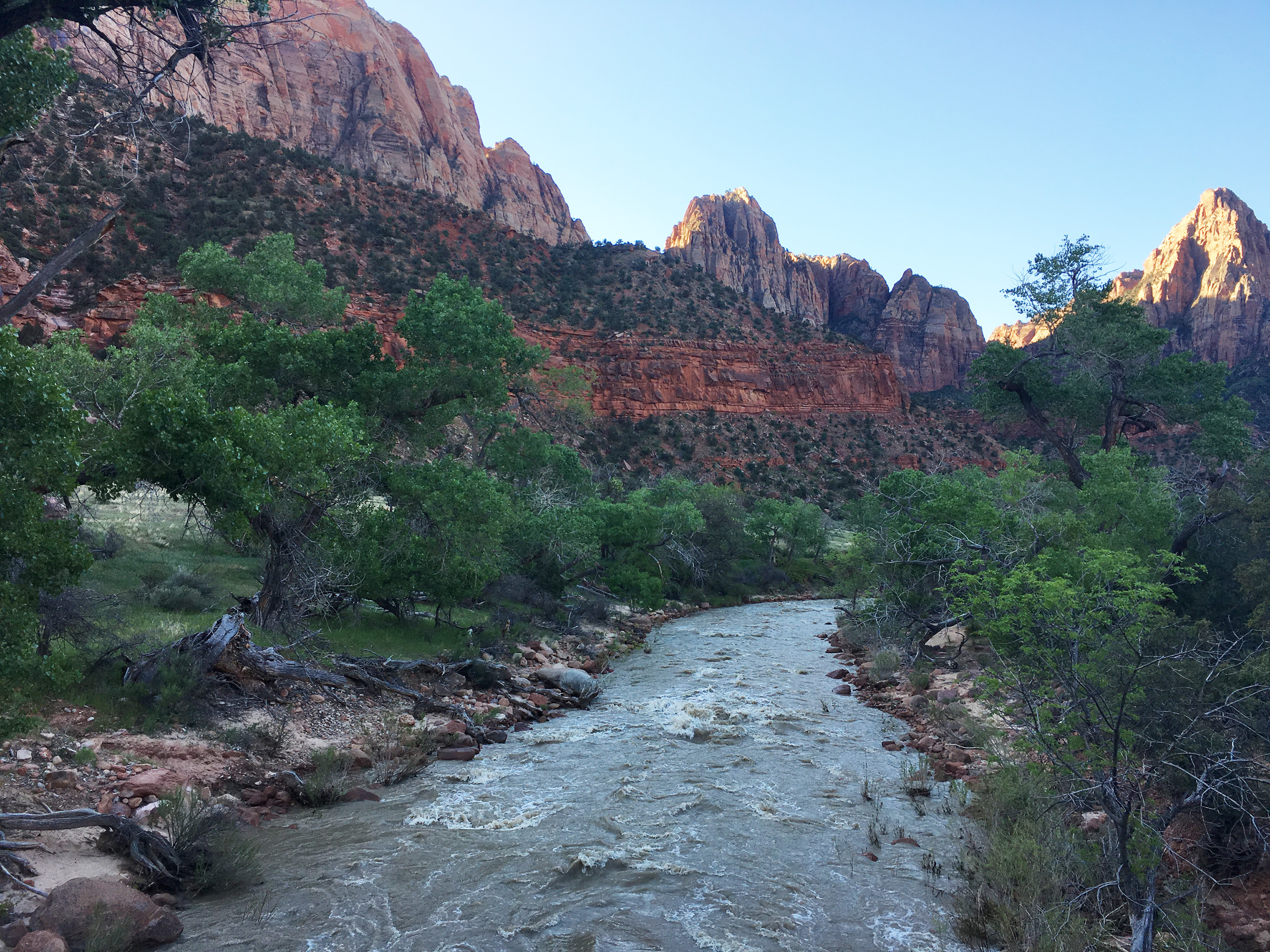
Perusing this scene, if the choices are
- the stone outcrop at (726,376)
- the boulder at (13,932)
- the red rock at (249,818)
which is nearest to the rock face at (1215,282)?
the stone outcrop at (726,376)

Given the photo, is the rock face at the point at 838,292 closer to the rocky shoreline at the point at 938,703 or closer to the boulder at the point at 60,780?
the rocky shoreline at the point at 938,703

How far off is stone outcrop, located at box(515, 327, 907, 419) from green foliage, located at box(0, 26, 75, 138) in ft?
170

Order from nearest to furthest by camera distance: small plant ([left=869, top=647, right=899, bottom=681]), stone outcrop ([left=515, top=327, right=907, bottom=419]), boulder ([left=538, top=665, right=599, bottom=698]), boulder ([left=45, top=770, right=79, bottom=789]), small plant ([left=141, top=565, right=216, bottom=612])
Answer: boulder ([left=45, top=770, right=79, bottom=789])
small plant ([left=141, top=565, right=216, bottom=612])
boulder ([left=538, top=665, right=599, bottom=698])
small plant ([left=869, top=647, right=899, bottom=681])
stone outcrop ([left=515, top=327, right=907, bottom=419])

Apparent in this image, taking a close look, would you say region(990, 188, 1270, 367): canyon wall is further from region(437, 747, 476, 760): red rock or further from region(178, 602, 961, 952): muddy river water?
region(437, 747, 476, 760): red rock

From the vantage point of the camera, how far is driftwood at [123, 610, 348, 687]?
370 inches

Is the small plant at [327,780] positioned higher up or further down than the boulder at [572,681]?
higher up

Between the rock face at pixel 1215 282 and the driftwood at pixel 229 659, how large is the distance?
10959cm

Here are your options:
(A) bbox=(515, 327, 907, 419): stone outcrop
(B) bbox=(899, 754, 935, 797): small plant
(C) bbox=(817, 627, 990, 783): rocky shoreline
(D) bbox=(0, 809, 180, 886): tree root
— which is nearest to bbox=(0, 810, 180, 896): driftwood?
(D) bbox=(0, 809, 180, 886): tree root

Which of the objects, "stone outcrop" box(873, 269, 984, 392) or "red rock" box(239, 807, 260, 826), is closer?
"red rock" box(239, 807, 260, 826)

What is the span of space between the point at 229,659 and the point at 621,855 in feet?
21.9

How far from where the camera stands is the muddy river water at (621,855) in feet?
19.5

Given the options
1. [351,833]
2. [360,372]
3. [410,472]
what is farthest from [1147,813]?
[360,372]

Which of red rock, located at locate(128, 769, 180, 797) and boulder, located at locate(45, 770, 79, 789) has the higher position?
boulder, located at locate(45, 770, 79, 789)

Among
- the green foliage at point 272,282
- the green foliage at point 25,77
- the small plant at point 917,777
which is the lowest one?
the small plant at point 917,777
